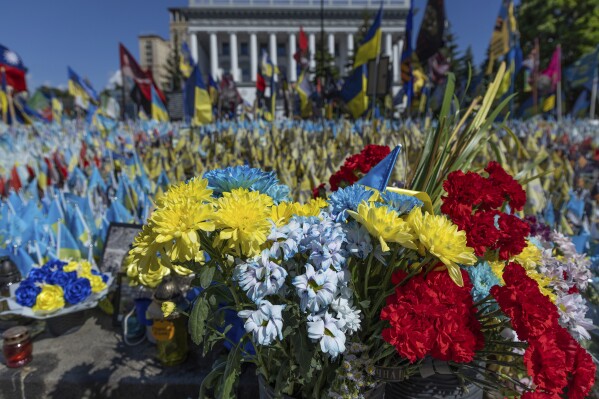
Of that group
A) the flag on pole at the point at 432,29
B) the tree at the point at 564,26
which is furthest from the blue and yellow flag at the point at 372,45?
the tree at the point at 564,26

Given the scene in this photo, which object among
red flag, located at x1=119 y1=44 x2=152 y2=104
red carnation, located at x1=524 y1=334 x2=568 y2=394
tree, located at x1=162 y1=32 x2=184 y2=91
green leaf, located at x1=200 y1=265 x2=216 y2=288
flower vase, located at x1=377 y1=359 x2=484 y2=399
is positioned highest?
tree, located at x1=162 y1=32 x2=184 y2=91

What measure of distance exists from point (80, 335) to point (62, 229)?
2.45 feet

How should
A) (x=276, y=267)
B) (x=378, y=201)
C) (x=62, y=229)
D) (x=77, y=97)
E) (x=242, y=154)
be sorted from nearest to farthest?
(x=276, y=267) < (x=378, y=201) < (x=62, y=229) < (x=242, y=154) < (x=77, y=97)

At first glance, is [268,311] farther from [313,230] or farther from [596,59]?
[596,59]

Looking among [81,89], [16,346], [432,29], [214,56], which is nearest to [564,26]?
[432,29]

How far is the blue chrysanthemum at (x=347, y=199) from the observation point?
873 millimetres

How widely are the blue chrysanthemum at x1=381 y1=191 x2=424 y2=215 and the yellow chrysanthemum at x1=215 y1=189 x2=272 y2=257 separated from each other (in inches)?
11.7

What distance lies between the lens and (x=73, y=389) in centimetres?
165

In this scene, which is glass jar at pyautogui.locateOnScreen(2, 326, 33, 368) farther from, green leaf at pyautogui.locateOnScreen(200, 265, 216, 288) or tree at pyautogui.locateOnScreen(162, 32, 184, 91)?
tree at pyautogui.locateOnScreen(162, 32, 184, 91)

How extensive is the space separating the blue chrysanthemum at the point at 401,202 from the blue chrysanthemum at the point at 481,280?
0.93 feet

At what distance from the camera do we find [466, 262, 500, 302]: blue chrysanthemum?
100 cm

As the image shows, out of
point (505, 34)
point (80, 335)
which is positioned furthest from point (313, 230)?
point (505, 34)

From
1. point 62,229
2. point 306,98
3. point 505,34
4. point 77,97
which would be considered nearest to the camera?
point 62,229

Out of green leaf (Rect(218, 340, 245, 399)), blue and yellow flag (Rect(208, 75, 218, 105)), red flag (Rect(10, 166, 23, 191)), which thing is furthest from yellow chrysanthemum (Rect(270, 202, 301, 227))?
blue and yellow flag (Rect(208, 75, 218, 105))
